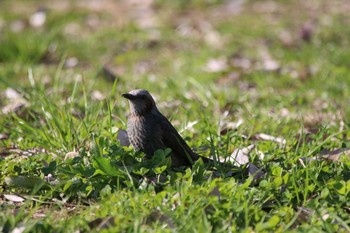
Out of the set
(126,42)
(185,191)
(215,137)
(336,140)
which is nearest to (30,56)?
(126,42)

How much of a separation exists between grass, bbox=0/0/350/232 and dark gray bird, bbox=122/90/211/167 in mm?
131

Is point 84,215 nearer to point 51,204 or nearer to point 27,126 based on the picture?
point 51,204

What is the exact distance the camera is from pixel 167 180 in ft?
13.8

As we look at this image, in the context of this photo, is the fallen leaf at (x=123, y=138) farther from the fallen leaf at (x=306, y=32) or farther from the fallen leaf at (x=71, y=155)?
the fallen leaf at (x=306, y=32)

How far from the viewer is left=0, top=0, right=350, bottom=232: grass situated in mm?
3836

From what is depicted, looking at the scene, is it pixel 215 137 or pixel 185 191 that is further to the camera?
pixel 215 137

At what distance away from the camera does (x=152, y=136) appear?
4.64 metres

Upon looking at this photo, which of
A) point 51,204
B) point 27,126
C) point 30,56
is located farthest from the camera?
point 30,56

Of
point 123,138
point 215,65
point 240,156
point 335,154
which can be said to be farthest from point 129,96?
point 215,65

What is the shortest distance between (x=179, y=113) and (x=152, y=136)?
74.6 inches

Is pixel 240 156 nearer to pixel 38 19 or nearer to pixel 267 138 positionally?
pixel 267 138

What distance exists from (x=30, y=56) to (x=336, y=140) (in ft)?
15.1

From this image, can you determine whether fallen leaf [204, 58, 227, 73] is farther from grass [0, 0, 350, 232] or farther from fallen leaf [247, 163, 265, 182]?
fallen leaf [247, 163, 265, 182]

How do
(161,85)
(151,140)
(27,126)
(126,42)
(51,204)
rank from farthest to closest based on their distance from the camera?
(126,42)
(161,85)
(27,126)
(151,140)
(51,204)
